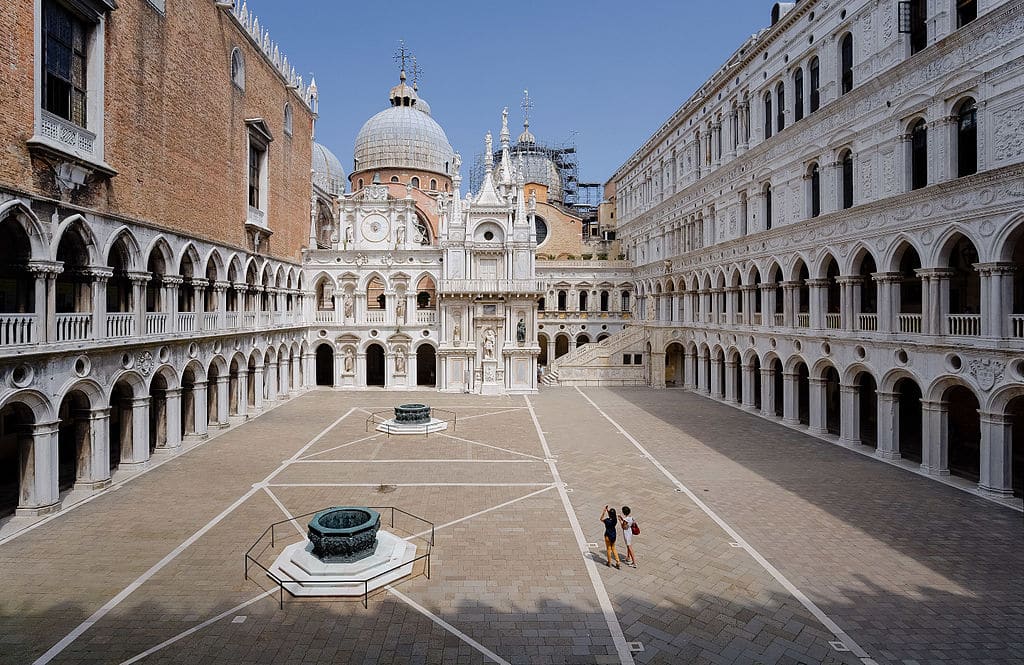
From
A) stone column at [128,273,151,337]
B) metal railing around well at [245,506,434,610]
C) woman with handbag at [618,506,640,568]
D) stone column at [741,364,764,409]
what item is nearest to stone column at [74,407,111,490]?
stone column at [128,273,151,337]

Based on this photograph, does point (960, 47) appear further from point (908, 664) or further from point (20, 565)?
point (20, 565)

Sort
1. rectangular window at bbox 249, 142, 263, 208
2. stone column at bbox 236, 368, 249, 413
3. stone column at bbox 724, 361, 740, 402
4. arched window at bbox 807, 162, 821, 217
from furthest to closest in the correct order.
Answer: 1. stone column at bbox 724, 361, 740, 402
2. rectangular window at bbox 249, 142, 263, 208
3. stone column at bbox 236, 368, 249, 413
4. arched window at bbox 807, 162, 821, 217

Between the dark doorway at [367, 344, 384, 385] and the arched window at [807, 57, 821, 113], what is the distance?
3422 cm

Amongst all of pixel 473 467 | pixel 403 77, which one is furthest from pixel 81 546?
pixel 403 77

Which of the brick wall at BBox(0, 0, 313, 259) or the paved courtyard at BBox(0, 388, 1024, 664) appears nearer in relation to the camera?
the paved courtyard at BBox(0, 388, 1024, 664)

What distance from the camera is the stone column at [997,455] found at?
55.4ft

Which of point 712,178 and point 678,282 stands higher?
point 712,178

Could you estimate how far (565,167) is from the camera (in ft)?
267

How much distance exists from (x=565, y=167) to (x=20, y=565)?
252ft

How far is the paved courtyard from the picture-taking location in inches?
387

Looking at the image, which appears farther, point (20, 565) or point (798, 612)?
point (20, 565)

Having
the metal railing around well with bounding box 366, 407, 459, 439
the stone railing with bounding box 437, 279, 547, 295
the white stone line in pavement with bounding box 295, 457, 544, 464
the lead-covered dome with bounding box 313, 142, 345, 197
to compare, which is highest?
the lead-covered dome with bounding box 313, 142, 345, 197

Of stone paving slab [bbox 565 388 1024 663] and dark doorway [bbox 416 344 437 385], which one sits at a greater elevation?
dark doorway [bbox 416 344 437 385]

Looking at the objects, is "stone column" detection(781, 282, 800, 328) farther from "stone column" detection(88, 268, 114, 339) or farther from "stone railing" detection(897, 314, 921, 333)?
"stone column" detection(88, 268, 114, 339)
